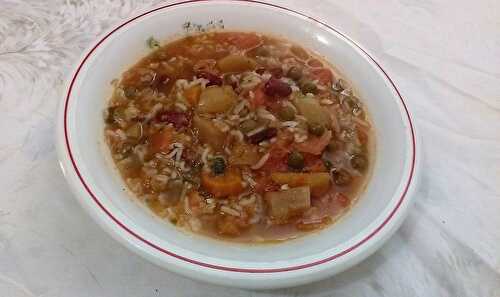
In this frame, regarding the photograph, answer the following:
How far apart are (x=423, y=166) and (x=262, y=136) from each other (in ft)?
3.11

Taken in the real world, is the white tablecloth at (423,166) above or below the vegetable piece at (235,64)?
below

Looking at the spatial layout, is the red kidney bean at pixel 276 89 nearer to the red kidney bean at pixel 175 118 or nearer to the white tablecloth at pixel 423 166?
the red kidney bean at pixel 175 118

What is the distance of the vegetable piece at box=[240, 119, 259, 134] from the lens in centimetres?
279

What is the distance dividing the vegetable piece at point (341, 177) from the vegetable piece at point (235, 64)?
980mm

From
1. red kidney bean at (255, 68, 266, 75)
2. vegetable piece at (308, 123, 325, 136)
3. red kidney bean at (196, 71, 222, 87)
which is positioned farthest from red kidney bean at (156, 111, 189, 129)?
vegetable piece at (308, 123, 325, 136)

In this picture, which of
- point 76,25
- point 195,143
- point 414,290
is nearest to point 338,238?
point 414,290

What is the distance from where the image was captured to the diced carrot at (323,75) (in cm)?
324

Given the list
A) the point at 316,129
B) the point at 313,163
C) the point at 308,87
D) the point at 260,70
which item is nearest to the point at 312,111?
the point at 316,129

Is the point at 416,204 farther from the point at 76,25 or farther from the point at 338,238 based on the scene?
the point at 76,25

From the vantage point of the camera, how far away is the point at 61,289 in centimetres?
218

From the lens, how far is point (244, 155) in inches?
106

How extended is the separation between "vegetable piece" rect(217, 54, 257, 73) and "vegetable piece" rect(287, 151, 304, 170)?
862mm

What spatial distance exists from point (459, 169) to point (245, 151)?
136 cm

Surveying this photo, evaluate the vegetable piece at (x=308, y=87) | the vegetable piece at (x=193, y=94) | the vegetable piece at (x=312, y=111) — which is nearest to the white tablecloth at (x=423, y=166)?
the vegetable piece at (x=312, y=111)
